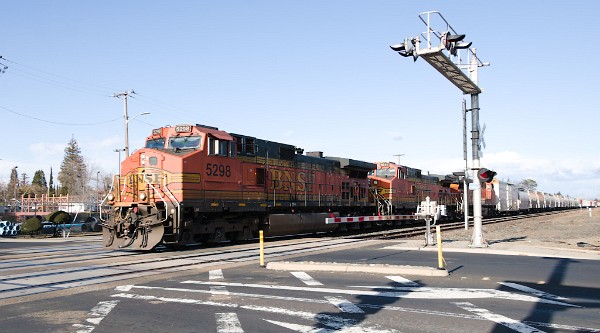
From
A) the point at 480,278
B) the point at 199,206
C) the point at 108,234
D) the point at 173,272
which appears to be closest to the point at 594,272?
the point at 480,278

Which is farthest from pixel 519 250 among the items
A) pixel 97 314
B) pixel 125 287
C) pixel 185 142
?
pixel 97 314

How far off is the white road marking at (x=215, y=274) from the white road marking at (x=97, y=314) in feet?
9.79

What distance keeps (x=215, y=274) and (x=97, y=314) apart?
445 centimetres

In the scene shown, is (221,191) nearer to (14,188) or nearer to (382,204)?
(382,204)

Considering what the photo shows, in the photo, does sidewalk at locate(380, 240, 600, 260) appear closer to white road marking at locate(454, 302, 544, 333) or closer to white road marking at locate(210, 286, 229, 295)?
white road marking at locate(454, 302, 544, 333)

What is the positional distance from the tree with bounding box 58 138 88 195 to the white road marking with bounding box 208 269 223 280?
286 ft

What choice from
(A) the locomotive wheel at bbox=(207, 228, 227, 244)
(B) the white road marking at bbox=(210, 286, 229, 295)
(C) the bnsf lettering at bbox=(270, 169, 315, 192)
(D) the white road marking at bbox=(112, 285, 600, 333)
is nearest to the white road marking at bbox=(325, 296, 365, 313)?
(D) the white road marking at bbox=(112, 285, 600, 333)

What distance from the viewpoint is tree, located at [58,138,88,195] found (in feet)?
337

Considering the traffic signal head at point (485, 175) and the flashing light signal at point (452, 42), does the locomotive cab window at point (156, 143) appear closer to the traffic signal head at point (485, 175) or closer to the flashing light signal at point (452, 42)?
the flashing light signal at point (452, 42)

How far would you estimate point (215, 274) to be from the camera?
12.0 meters

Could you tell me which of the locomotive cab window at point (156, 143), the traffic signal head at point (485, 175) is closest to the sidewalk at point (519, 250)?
the traffic signal head at point (485, 175)

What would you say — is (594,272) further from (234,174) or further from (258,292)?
(234,174)

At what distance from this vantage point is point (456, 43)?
16000 mm

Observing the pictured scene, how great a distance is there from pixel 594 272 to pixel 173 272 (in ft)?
31.5
